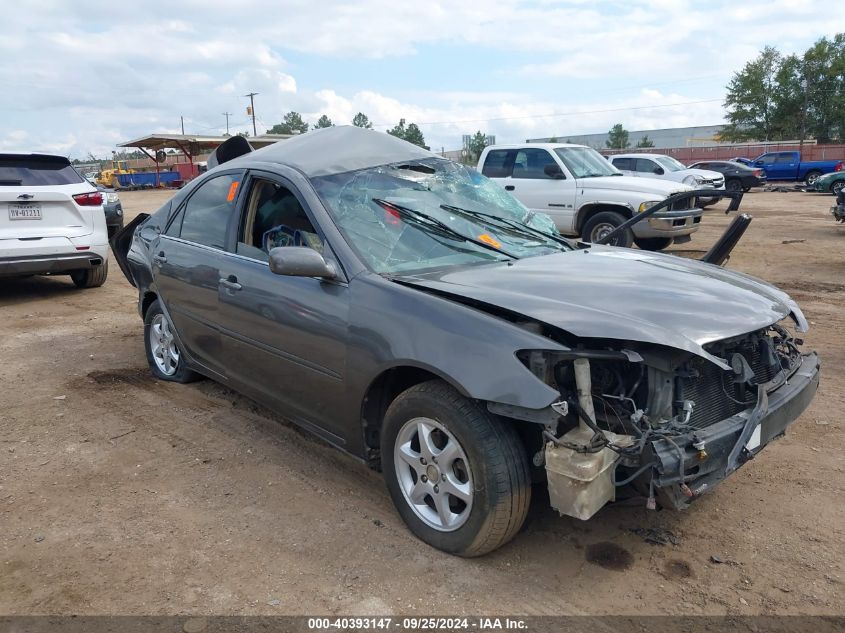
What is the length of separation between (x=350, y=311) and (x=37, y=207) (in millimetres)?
6574

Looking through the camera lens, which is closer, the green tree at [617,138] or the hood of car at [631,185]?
the hood of car at [631,185]

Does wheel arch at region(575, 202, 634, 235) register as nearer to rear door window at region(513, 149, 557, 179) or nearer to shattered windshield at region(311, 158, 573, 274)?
rear door window at region(513, 149, 557, 179)

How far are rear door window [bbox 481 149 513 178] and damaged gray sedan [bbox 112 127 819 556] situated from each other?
25.0 ft

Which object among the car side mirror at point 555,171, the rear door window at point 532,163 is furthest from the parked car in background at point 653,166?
the car side mirror at point 555,171

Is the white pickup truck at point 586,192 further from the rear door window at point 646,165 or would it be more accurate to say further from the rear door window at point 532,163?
the rear door window at point 646,165

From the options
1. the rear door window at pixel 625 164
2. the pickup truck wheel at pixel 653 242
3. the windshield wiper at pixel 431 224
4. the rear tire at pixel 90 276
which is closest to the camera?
the windshield wiper at pixel 431 224

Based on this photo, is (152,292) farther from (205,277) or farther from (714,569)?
(714,569)

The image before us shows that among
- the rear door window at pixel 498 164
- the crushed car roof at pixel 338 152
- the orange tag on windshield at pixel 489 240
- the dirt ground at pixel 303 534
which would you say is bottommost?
the dirt ground at pixel 303 534

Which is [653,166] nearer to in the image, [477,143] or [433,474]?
[433,474]

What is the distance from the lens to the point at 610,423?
2629 millimetres

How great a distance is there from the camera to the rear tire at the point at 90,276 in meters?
9.08

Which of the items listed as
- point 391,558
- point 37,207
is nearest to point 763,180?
point 37,207

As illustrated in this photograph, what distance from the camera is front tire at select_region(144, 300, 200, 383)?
504 cm

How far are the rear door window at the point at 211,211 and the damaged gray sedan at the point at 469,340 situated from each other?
27 millimetres
